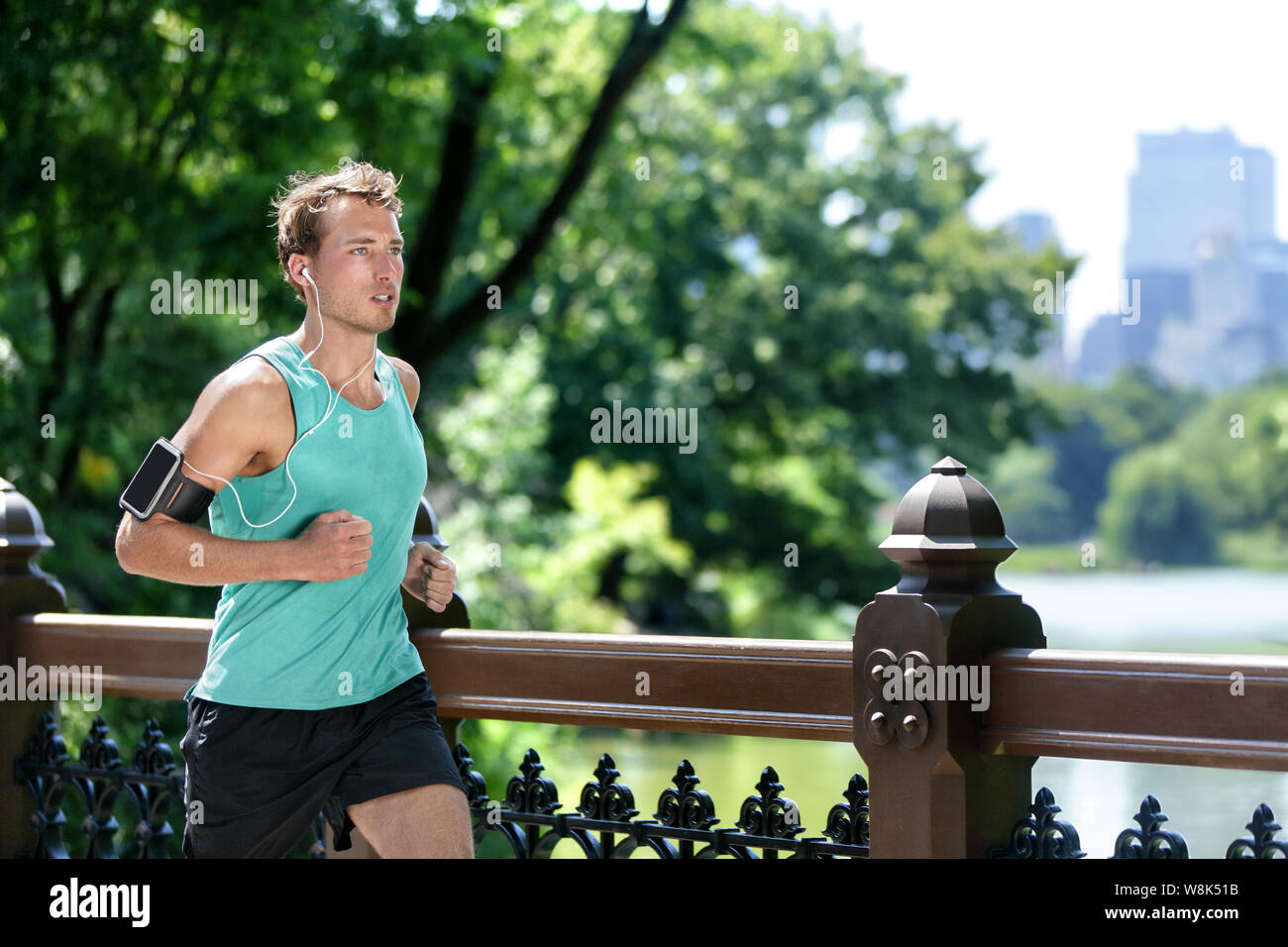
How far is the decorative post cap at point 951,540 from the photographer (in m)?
Answer: 2.79

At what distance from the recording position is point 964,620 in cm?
275

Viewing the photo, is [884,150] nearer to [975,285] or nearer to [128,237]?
[975,285]

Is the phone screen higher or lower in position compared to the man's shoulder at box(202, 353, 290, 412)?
lower

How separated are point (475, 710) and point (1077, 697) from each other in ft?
4.70

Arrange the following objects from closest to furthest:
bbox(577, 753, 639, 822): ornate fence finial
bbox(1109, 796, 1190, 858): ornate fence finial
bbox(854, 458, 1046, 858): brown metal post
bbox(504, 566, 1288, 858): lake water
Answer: bbox(1109, 796, 1190, 858): ornate fence finial → bbox(854, 458, 1046, 858): brown metal post → bbox(577, 753, 639, 822): ornate fence finial → bbox(504, 566, 1288, 858): lake water

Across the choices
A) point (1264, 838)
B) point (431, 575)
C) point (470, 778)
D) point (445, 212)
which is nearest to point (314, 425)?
point (431, 575)

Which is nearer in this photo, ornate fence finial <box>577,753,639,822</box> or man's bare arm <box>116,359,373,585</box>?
man's bare arm <box>116,359,373,585</box>

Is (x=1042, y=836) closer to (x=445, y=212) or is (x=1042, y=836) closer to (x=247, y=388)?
(x=247, y=388)

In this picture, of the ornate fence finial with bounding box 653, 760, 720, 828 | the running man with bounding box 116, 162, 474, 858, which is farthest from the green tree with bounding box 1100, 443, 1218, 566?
the running man with bounding box 116, 162, 474, 858

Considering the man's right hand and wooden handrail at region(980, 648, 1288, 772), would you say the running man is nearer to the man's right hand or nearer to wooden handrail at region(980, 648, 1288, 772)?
the man's right hand

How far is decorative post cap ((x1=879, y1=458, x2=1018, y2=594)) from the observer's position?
2789 mm

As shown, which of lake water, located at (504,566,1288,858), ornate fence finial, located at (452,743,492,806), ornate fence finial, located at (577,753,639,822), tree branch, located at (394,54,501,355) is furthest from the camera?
lake water, located at (504,566,1288,858)

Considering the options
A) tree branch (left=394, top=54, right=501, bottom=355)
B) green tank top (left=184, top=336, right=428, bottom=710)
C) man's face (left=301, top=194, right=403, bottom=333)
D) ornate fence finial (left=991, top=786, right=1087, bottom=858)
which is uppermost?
tree branch (left=394, top=54, right=501, bottom=355)

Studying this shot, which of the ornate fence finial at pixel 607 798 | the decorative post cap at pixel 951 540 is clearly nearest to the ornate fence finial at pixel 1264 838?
the decorative post cap at pixel 951 540
